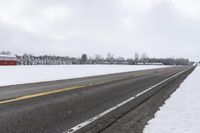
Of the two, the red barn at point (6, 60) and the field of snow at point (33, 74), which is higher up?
the red barn at point (6, 60)

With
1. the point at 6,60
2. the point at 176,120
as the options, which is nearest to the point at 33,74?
the point at 176,120

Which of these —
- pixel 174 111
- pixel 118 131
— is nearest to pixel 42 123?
pixel 118 131

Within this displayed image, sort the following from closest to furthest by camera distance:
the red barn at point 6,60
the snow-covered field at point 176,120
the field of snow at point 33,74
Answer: the snow-covered field at point 176,120
the field of snow at point 33,74
the red barn at point 6,60

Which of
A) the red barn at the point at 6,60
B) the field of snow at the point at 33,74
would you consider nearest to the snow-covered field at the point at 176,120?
the field of snow at the point at 33,74

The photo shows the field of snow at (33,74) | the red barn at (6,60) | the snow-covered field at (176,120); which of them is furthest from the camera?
the red barn at (6,60)

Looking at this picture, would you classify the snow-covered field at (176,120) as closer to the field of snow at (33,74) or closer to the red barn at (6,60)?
the field of snow at (33,74)

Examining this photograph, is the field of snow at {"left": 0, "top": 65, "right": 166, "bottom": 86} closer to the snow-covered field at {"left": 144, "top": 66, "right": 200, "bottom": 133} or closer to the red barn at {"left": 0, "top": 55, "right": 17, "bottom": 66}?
the snow-covered field at {"left": 144, "top": 66, "right": 200, "bottom": 133}

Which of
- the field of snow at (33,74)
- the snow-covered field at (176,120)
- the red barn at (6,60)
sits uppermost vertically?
the red barn at (6,60)

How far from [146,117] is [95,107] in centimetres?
166

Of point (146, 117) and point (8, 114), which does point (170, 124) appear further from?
point (8, 114)

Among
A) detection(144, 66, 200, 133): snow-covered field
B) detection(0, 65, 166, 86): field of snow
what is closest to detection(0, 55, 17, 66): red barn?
detection(0, 65, 166, 86): field of snow

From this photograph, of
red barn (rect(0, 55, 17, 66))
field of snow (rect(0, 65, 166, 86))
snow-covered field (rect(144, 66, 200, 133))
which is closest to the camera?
snow-covered field (rect(144, 66, 200, 133))

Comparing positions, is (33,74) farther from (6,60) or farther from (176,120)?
(6,60)

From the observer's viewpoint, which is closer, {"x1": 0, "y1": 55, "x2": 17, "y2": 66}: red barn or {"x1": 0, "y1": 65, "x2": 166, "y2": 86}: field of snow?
{"x1": 0, "y1": 65, "x2": 166, "y2": 86}: field of snow
